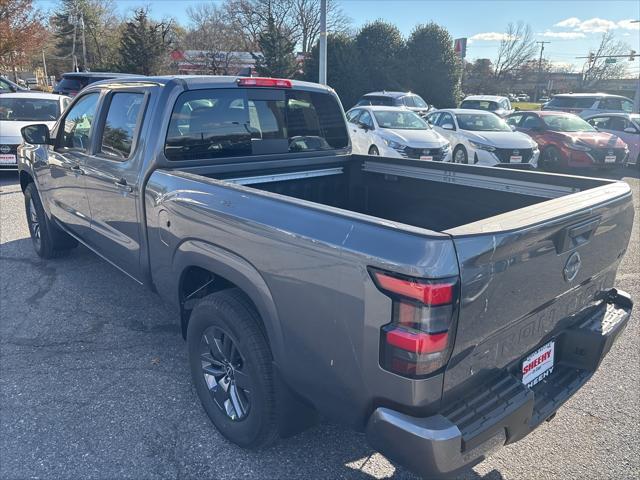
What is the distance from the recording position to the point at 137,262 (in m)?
3.55

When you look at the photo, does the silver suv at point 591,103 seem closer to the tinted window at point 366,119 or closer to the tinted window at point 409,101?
the tinted window at point 409,101

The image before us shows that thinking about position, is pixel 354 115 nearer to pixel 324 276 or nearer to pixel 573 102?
pixel 573 102

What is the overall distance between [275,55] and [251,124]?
2966 cm

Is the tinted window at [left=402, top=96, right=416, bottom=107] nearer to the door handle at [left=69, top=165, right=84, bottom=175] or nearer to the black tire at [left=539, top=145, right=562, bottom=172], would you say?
the black tire at [left=539, top=145, right=562, bottom=172]

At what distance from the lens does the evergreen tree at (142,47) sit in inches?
1286

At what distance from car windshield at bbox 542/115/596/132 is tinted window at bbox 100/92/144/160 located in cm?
1243

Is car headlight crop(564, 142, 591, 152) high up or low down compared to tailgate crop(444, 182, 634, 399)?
down

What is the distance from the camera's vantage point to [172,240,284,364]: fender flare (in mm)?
2270

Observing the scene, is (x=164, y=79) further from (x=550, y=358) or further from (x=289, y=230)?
(x=550, y=358)

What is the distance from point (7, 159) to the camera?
31.2 feet

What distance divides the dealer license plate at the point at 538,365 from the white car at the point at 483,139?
9.83 meters

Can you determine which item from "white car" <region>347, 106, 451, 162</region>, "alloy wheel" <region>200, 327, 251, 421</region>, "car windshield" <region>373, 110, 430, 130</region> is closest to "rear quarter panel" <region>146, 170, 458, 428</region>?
"alloy wheel" <region>200, 327, 251, 421</region>

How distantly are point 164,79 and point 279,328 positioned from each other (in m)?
2.07

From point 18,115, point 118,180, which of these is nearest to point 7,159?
point 18,115
